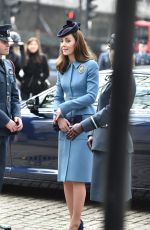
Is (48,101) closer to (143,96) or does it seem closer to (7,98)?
(143,96)

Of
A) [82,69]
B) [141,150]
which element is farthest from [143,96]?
[82,69]

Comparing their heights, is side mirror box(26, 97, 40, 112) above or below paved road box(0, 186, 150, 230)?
above

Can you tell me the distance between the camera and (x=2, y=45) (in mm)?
5039

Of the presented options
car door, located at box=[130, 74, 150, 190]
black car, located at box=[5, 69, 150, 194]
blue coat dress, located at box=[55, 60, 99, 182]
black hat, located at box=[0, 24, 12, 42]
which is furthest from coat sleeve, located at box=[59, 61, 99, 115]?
black car, located at box=[5, 69, 150, 194]

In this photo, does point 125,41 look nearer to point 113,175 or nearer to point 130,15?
point 130,15

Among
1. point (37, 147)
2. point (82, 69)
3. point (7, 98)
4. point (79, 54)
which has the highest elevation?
point (79, 54)

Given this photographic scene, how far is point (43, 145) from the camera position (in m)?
6.33

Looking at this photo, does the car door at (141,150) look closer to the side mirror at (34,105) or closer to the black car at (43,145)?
the black car at (43,145)

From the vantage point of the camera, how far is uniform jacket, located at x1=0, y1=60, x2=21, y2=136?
489cm

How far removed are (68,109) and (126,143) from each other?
3.51 meters

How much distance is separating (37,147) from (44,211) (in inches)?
27.8

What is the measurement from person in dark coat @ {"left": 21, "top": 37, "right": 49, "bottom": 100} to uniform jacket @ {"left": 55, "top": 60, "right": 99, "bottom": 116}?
21.0 feet

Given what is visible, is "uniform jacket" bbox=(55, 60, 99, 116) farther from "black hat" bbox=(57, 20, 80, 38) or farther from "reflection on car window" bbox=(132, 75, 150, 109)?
"reflection on car window" bbox=(132, 75, 150, 109)

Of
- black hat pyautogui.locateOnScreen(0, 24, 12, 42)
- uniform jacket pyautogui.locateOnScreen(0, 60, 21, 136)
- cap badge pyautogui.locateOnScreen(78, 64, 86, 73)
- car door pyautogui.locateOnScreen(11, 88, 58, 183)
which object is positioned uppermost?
black hat pyautogui.locateOnScreen(0, 24, 12, 42)
